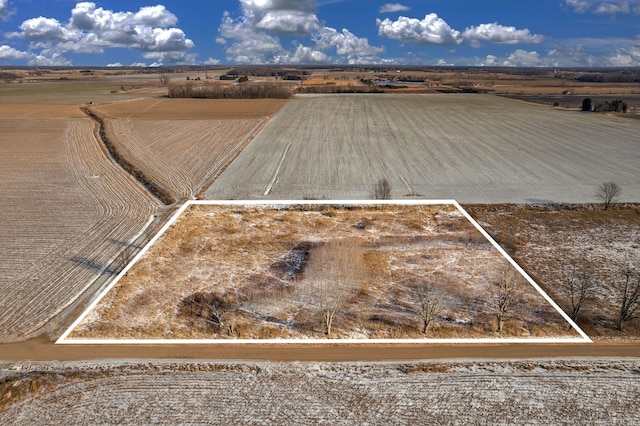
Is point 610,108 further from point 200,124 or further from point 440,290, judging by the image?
point 440,290

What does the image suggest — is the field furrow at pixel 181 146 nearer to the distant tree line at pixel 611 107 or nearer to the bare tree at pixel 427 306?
the bare tree at pixel 427 306

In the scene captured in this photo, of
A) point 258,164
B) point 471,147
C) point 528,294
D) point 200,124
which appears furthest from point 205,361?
point 200,124

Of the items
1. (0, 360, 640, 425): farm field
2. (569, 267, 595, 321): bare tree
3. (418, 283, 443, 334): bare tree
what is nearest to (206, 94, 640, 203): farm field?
(569, 267, 595, 321): bare tree

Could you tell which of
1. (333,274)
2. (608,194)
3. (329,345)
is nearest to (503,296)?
(333,274)

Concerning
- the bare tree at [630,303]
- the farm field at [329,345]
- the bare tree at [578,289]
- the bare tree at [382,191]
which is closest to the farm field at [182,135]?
the farm field at [329,345]

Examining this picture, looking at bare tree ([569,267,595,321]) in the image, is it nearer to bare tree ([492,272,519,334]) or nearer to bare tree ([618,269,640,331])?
bare tree ([618,269,640,331])

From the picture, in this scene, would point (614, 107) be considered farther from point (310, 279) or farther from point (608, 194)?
point (310, 279)
